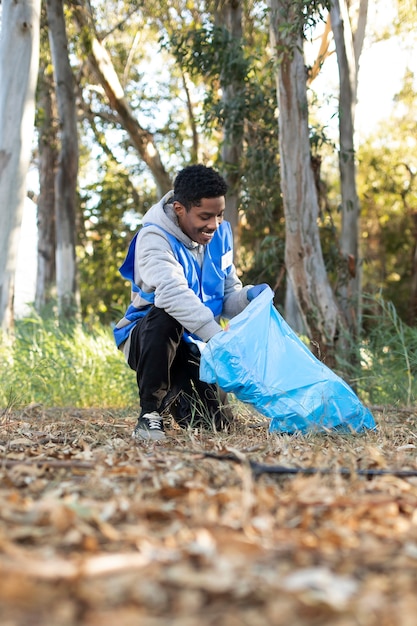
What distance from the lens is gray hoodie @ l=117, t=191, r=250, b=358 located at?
3.77 meters

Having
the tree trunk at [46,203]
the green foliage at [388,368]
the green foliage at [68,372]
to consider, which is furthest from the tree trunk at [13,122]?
the tree trunk at [46,203]

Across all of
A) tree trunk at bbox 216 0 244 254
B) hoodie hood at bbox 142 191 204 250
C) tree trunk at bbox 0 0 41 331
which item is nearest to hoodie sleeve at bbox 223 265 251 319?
hoodie hood at bbox 142 191 204 250

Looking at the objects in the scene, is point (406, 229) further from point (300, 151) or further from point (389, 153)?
point (300, 151)

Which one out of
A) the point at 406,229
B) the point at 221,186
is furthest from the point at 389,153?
the point at 221,186

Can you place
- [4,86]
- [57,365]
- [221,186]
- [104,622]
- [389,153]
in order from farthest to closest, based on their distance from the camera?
1. [389,153]
2. [4,86]
3. [57,365]
4. [221,186]
5. [104,622]

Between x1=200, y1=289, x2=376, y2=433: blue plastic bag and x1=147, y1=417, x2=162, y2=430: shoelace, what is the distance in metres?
0.35

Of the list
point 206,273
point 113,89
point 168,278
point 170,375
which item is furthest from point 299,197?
point 113,89

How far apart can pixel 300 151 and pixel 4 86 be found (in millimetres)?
2938

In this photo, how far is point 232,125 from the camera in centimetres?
Answer: 1041

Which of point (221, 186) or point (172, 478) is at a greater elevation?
point (221, 186)

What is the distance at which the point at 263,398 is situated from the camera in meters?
3.73

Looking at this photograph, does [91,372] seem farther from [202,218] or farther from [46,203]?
[46,203]

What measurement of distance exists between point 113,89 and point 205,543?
11250 mm

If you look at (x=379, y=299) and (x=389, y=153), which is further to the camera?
(x=389, y=153)
